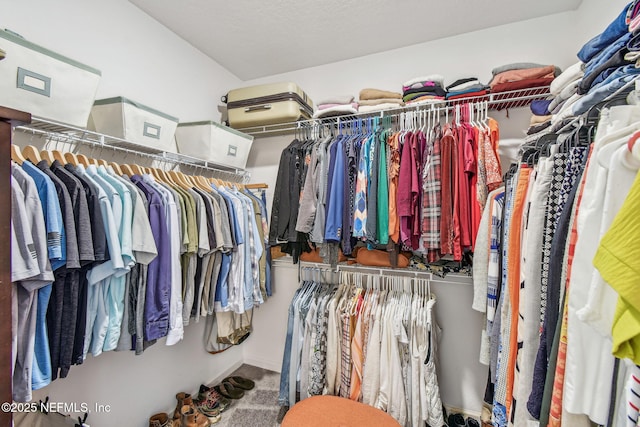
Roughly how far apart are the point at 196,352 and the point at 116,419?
24.0 inches

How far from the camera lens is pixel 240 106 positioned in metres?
2.22

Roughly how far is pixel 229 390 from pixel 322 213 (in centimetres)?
162

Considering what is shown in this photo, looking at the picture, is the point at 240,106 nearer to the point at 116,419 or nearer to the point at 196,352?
the point at 196,352

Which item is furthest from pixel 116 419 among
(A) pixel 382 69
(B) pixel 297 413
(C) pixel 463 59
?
(C) pixel 463 59

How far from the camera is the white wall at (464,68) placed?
5.65 feet

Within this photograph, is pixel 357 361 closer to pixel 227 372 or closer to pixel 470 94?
pixel 227 372

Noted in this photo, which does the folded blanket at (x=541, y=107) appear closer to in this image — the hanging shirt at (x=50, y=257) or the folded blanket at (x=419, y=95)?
the folded blanket at (x=419, y=95)

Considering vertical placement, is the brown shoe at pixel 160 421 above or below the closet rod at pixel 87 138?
below

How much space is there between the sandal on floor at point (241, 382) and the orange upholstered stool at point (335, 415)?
77 cm

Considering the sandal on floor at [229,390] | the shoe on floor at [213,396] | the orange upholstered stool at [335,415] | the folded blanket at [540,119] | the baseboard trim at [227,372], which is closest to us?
the folded blanket at [540,119]

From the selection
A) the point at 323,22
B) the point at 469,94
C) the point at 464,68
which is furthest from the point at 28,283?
the point at 464,68

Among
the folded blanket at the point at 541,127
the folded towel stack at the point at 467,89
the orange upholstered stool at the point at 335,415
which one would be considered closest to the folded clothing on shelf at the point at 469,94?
the folded towel stack at the point at 467,89

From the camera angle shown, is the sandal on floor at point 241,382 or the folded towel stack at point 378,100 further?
the sandal on floor at point 241,382

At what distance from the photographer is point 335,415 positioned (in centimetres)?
158
